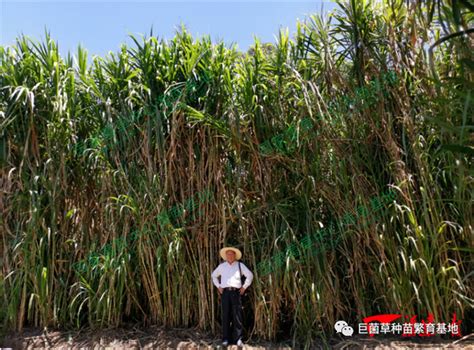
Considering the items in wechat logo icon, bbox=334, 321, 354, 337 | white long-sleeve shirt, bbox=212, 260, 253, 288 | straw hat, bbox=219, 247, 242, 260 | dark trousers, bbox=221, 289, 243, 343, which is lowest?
wechat logo icon, bbox=334, 321, 354, 337

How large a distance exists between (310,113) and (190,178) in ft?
3.14

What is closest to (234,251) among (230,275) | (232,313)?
(230,275)

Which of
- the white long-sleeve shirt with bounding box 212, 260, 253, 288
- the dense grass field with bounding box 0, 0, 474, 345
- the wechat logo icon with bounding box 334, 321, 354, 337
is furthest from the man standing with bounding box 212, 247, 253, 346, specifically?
the wechat logo icon with bounding box 334, 321, 354, 337

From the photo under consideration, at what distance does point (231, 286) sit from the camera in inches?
97.3

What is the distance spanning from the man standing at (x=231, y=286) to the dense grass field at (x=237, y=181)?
107 mm

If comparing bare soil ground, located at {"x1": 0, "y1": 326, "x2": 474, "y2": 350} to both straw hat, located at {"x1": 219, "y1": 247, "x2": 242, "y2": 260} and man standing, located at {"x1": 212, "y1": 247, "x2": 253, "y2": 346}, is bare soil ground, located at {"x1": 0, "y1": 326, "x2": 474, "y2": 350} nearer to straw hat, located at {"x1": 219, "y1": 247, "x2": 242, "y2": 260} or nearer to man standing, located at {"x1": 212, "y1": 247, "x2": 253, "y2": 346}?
man standing, located at {"x1": 212, "y1": 247, "x2": 253, "y2": 346}

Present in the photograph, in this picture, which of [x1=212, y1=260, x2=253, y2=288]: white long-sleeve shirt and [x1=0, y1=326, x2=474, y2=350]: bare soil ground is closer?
[x1=0, y1=326, x2=474, y2=350]: bare soil ground

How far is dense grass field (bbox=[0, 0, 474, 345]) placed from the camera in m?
2.43

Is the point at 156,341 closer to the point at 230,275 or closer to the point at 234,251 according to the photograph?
the point at 230,275

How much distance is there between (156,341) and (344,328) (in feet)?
4.08

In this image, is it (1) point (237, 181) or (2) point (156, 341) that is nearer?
(2) point (156, 341)

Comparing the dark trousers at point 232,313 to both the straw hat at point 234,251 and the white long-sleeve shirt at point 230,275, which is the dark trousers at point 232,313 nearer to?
→ the white long-sleeve shirt at point 230,275

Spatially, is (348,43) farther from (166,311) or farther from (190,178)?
(166,311)

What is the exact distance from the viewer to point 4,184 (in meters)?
2.87
